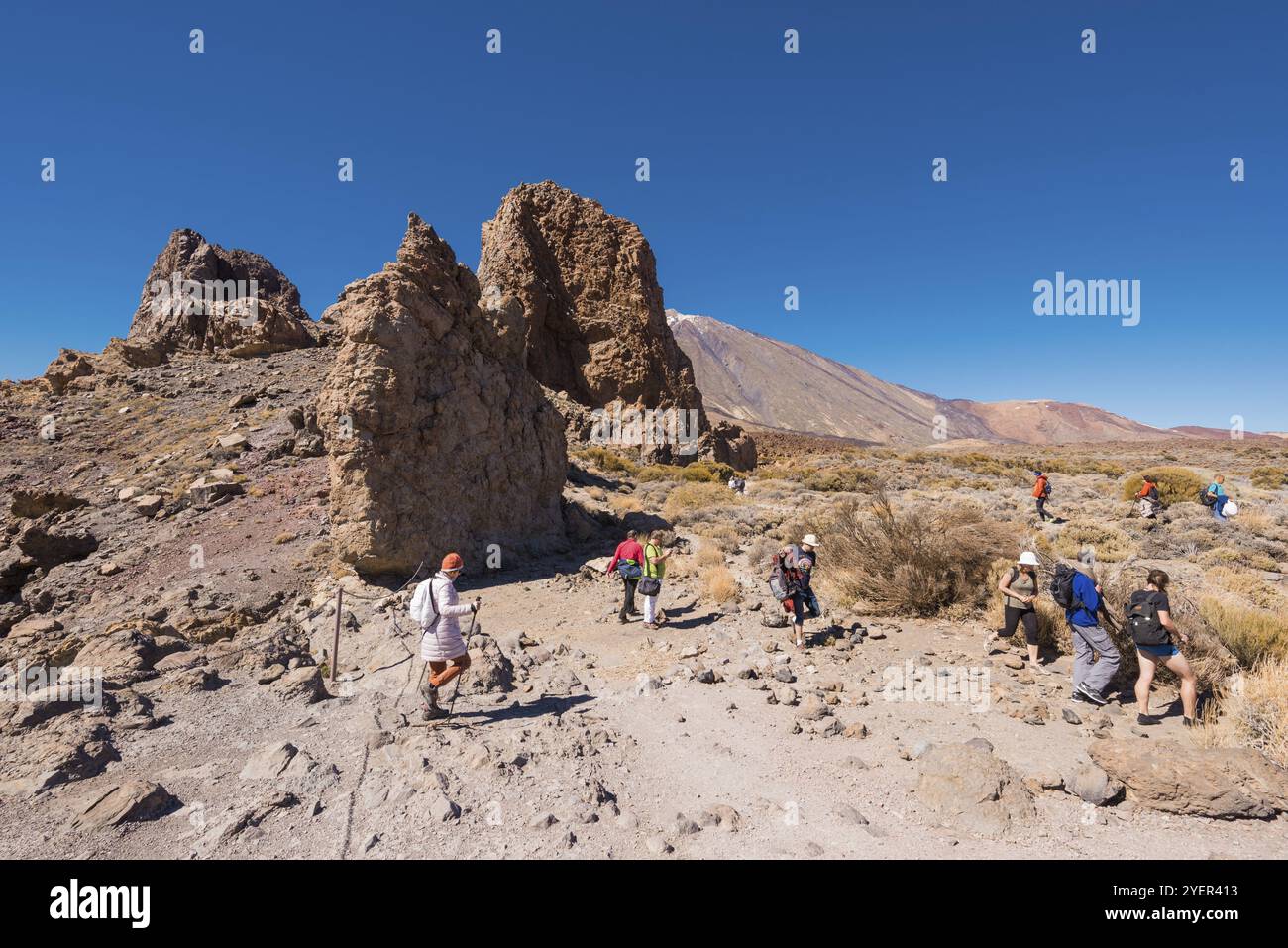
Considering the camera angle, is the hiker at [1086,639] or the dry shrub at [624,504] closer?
the hiker at [1086,639]

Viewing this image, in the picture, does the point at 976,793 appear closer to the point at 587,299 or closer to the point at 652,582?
the point at 652,582

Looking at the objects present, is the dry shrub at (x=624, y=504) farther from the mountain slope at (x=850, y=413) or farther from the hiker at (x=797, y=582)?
the mountain slope at (x=850, y=413)

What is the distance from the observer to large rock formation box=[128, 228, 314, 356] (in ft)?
89.7

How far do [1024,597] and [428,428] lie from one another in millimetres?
9185

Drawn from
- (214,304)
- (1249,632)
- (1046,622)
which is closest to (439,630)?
(1046,622)

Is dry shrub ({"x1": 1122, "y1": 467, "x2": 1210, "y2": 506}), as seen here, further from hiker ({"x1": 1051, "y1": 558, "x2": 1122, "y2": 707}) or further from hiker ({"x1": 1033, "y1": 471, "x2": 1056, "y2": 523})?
hiker ({"x1": 1051, "y1": 558, "x2": 1122, "y2": 707})

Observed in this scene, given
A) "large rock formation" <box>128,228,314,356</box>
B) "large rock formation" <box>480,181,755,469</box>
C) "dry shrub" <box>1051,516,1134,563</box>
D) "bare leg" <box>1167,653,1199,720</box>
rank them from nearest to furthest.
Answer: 1. "bare leg" <box>1167,653,1199,720</box>
2. "dry shrub" <box>1051,516,1134,563</box>
3. "large rock formation" <box>128,228,314,356</box>
4. "large rock formation" <box>480,181,755,469</box>

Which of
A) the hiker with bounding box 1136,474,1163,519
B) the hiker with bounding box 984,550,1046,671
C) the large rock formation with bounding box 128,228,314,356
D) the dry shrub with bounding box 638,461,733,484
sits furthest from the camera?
the large rock formation with bounding box 128,228,314,356

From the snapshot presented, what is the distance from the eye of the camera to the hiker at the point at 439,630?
4.72 meters

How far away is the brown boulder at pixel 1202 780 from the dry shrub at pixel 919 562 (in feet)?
12.6

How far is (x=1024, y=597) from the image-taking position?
595 cm

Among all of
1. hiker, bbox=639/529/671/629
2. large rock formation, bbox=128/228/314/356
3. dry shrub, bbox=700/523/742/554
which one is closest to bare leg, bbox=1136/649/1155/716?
hiker, bbox=639/529/671/629

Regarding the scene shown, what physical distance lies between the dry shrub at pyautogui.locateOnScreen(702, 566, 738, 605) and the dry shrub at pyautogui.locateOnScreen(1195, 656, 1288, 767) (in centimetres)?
522

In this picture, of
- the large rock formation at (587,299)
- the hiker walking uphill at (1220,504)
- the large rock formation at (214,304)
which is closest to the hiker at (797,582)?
the hiker walking uphill at (1220,504)
